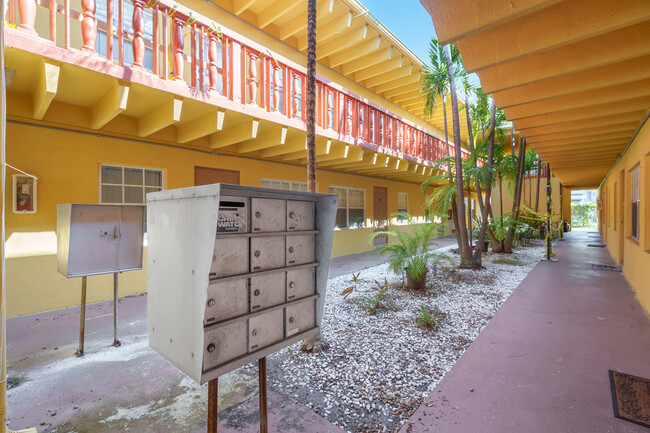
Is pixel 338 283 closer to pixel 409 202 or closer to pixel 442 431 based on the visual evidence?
pixel 442 431

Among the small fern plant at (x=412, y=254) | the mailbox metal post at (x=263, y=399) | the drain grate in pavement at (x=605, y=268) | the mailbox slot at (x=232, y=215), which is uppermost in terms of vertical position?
the mailbox slot at (x=232, y=215)

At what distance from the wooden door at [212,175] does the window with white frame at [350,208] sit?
333cm

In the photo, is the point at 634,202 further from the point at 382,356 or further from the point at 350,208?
the point at 350,208

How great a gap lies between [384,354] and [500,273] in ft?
17.1

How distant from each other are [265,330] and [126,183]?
15.5 ft

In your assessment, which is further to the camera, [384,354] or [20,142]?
[20,142]

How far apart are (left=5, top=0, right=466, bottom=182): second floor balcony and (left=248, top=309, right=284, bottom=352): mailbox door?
3226mm

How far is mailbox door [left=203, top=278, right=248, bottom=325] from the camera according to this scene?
1.40 m

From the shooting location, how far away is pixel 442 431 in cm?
→ 197

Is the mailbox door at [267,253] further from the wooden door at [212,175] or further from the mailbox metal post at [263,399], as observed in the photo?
the wooden door at [212,175]

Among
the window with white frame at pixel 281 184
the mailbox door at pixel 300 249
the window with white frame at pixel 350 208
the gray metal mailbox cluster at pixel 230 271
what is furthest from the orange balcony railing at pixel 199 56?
the mailbox door at pixel 300 249

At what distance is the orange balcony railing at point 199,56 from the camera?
3.27 m

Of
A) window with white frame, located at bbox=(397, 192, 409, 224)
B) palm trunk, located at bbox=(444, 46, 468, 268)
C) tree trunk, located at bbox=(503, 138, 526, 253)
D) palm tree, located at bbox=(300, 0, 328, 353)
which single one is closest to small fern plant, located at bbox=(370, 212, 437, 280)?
palm trunk, located at bbox=(444, 46, 468, 268)

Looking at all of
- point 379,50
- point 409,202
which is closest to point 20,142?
point 379,50
